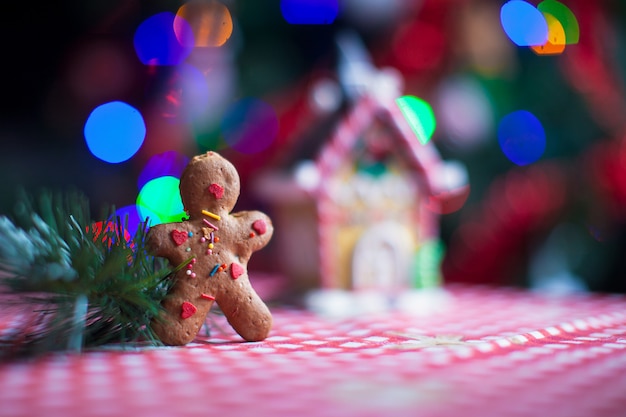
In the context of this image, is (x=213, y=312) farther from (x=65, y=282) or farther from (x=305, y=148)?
(x=305, y=148)

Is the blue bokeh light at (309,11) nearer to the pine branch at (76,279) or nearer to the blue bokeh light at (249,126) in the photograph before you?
the blue bokeh light at (249,126)

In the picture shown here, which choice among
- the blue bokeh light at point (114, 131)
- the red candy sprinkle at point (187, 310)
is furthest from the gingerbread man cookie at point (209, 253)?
the blue bokeh light at point (114, 131)

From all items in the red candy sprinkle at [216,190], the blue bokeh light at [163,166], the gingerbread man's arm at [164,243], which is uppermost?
the blue bokeh light at [163,166]

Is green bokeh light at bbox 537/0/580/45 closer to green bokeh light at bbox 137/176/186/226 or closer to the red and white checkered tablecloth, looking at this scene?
the red and white checkered tablecloth

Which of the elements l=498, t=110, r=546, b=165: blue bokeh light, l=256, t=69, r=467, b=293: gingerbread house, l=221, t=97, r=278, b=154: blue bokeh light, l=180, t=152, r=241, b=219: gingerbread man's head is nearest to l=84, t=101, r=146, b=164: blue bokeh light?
l=221, t=97, r=278, b=154: blue bokeh light

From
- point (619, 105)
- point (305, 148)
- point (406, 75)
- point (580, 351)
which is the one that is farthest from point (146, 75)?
point (580, 351)

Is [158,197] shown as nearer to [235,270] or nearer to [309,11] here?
[309,11]
